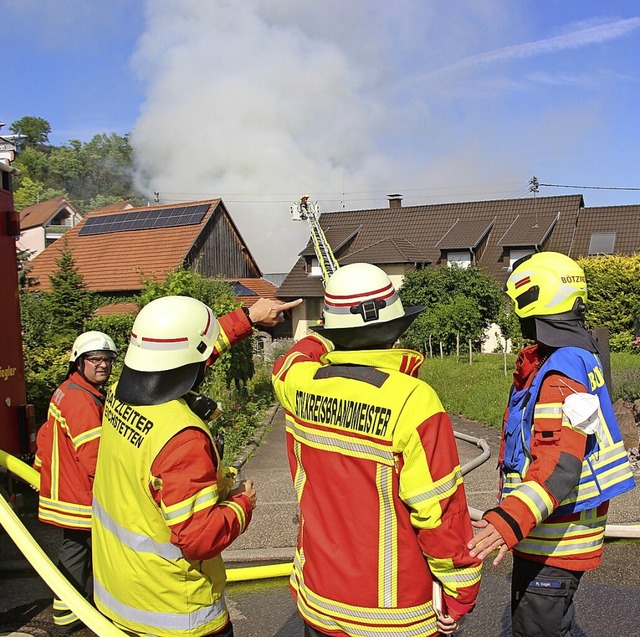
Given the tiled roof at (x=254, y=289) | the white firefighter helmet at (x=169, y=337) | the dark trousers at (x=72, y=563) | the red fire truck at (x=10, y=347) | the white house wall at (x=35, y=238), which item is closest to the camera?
the white firefighter helmet at (x=169, y=337)

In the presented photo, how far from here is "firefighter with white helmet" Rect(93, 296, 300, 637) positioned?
2223 millimetres

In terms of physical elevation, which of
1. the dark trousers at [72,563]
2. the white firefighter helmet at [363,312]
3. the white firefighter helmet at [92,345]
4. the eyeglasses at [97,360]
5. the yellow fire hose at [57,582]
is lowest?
the dark trousers at [72,563]

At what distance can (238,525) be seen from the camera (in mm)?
2346

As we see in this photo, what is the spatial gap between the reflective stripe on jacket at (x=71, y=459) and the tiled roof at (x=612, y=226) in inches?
1119

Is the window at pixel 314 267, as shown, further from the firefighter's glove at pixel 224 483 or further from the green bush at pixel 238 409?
the firefighter's glove at pixel 224 483

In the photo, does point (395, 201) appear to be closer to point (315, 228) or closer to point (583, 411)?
point (315, 228)

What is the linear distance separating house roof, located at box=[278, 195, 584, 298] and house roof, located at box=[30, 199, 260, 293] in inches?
204

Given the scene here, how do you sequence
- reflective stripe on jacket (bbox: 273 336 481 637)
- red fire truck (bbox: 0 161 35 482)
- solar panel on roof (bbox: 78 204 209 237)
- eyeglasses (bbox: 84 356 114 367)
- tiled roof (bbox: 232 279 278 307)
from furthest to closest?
solar panel on roof (bbox: 78 204 209 237)
tiled roof (bbox: 232 279 278 307)
red fire truck (bbox: 0 161 35 482)
eyeglasses (bbox: 84 356 114 367)
reflective stripe on jacket (bbox: 273 336 481 637)

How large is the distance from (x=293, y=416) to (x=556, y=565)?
47.8 inches

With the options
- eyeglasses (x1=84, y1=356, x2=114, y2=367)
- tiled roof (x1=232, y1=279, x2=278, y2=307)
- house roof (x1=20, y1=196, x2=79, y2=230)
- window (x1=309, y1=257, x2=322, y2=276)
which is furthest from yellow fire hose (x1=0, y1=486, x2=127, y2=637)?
house roof (x1=20, y1=196, x2=79, y2=230)

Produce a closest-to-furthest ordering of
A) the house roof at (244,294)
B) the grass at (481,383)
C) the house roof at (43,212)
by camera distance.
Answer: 1. the grass at (481,383)
2. the house roof at (244,294)
3. the house roof at (43,212)

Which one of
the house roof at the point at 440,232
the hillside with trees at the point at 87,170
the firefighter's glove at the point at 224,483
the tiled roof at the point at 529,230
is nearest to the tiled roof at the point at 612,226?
the house roof at the point at 440,232

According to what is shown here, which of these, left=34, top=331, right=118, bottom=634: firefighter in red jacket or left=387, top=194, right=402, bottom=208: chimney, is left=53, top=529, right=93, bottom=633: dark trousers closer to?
left=34, top=331, right=118, bottom=634: firefighter in red jacket

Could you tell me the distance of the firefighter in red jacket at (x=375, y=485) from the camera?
206 centimetres
